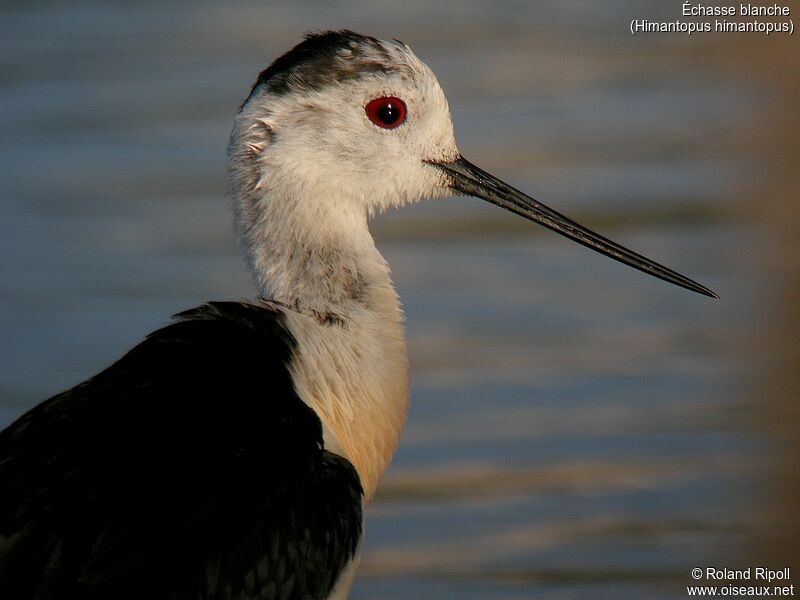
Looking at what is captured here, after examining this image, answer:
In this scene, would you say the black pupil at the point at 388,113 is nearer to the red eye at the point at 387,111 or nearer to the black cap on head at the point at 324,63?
the red eye at the point at 387,111

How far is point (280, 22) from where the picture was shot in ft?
40.8

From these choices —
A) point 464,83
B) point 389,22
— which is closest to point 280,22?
point 389,22

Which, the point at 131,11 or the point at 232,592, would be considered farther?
the point at 131,11

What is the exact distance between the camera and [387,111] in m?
5.57

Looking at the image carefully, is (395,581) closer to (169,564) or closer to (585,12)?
(169,564)

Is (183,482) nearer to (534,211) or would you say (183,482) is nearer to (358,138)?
(358,138)

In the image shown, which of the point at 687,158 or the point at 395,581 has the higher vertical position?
the point at 687,158

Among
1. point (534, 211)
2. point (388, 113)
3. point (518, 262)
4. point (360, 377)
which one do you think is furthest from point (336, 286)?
point (518, 262)

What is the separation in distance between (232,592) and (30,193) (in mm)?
5808

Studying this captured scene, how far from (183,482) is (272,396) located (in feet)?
1.29

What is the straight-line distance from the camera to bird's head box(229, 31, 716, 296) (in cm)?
534

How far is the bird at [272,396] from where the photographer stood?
4.43 m

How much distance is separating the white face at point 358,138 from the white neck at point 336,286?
1.5 inches

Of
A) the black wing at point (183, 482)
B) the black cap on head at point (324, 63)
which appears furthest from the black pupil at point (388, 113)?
the black wing at point (183, 482)
